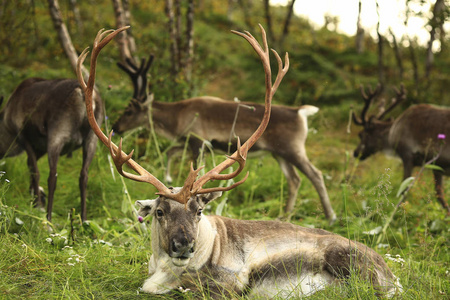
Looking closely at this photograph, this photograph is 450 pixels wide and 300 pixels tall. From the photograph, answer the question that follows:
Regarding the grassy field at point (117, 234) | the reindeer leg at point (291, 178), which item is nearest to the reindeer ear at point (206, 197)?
the grassy field at point (117, 234)

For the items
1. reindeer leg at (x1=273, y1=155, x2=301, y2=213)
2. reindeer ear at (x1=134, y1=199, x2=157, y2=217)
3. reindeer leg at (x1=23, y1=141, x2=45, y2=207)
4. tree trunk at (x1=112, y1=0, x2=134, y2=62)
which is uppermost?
tree trunk at (x1=112, y1=0, x2=134, y2=62)

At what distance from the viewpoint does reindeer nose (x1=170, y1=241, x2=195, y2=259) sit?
3516 mm

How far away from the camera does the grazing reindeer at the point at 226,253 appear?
3695 mm

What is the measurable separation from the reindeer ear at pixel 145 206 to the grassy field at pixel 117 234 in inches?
22.5

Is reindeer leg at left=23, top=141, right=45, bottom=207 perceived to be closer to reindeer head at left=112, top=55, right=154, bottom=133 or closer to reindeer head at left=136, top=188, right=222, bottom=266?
reindeer head at left=112, top=55, right=154, bottom=133

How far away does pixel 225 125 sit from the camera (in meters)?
7.28

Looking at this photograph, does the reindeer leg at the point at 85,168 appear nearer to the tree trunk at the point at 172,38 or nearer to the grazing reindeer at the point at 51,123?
the grazing reindeer at the point at 51,123

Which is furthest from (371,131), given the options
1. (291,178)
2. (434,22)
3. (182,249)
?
(182,249)

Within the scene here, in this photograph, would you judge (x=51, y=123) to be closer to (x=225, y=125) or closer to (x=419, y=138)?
(x=225, y=125)

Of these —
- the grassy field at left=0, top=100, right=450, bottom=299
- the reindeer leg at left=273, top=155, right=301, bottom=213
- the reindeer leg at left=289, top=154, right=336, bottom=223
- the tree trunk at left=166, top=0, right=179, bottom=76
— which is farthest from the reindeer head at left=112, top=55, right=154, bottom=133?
the reindeer leg at left=289, top=154, right=336, bottom=223

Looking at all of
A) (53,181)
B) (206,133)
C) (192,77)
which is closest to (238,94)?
(192,77)

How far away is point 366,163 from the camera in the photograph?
33.4 feet

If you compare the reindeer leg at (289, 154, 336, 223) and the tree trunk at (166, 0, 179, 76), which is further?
the tree trunk at (166, 0, 179, 76)

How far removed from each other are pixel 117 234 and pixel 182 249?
66.4 inches
